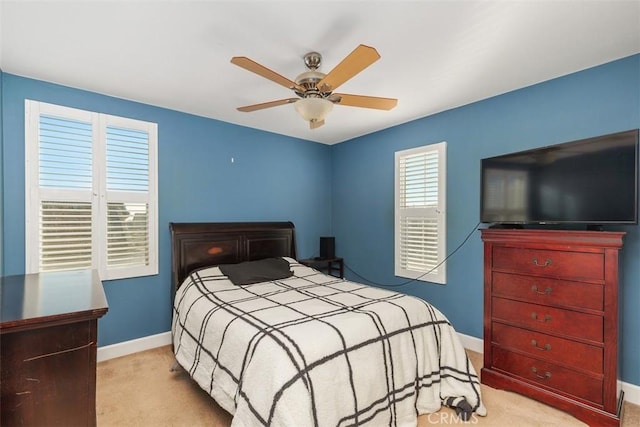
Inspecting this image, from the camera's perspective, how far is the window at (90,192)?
2.55 meters

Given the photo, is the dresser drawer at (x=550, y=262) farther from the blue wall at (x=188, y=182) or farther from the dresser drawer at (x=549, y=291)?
the blue wall at (x=188, y=182)

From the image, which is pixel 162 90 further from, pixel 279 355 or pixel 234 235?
pixel 279 355

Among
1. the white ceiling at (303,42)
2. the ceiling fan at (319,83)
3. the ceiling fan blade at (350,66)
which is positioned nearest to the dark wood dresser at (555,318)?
the white ceiling at (303,42)

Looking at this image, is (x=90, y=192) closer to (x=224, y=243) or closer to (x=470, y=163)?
(x=224, y=243)

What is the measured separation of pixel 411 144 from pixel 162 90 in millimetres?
2659

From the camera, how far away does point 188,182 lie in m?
3.37

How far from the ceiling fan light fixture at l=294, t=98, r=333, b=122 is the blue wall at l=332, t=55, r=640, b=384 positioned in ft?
5.89

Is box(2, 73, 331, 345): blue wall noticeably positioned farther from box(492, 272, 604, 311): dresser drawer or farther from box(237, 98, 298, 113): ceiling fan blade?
box(492, 272, 604, 311): dresser drawer

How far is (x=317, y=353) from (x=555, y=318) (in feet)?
5.59

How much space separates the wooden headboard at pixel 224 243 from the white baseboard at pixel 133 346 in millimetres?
542

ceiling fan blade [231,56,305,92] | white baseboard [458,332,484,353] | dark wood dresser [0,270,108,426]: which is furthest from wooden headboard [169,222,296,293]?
white baseboard [458,332,484,353]

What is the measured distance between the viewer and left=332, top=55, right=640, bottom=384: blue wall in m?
2.21

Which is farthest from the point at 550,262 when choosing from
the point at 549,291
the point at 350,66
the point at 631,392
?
the point at 350,66

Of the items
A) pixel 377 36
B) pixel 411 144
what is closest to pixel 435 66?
pixel 377 36
